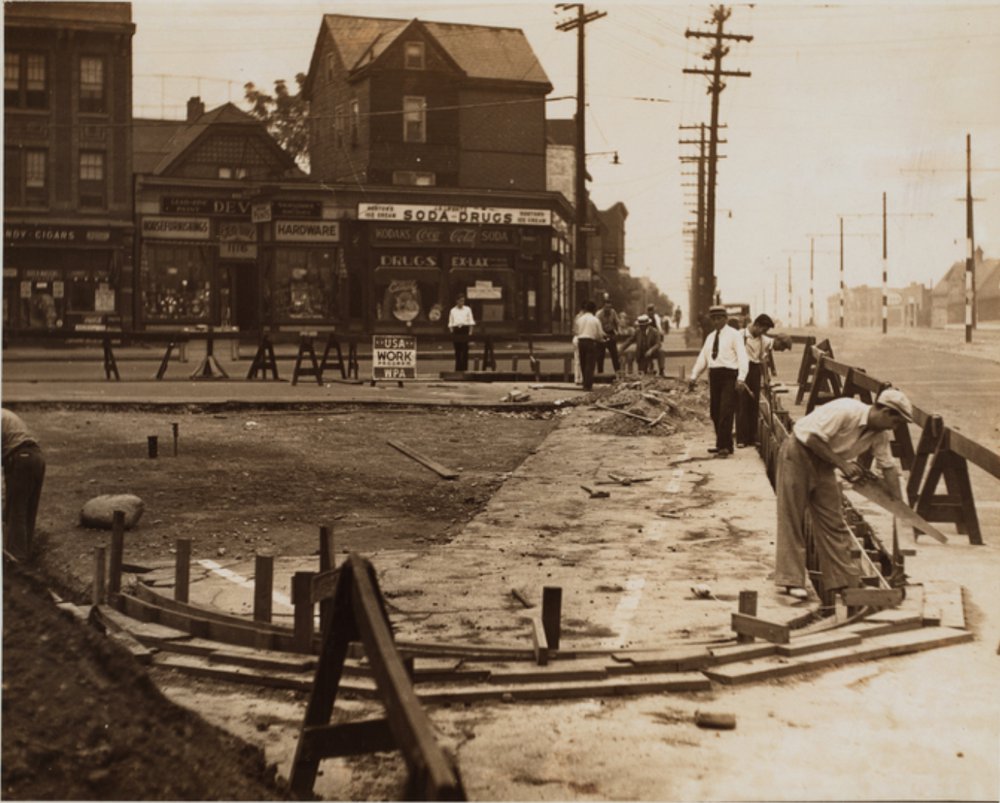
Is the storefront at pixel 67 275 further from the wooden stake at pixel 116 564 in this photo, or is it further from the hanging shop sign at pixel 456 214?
the wooden stake at pixel 116 564

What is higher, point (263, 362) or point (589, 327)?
point (589, 327)

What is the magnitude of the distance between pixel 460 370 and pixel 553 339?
15.6 m

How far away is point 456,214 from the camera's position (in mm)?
41688

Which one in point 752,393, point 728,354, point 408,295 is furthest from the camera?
point 408,295

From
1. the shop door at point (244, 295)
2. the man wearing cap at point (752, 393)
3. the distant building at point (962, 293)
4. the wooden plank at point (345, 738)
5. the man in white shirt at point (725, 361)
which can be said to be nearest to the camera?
the wooden plank at point (345, 738)

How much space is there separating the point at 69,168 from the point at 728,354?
90.3 ft

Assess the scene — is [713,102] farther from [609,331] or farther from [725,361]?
[725,361]

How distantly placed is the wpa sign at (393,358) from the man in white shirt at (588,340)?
10.3 ft

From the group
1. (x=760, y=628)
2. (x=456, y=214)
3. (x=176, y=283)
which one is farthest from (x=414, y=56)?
(x=760, y=628)

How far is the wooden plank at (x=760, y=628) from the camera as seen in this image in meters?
7.15

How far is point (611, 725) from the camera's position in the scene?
605 cm

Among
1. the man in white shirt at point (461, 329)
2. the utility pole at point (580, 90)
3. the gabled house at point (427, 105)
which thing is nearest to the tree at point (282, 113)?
the gabled house at point (427, 105)

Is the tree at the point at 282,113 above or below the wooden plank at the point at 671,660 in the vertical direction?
above

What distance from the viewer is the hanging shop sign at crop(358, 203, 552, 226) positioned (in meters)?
40.9
